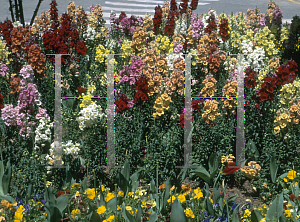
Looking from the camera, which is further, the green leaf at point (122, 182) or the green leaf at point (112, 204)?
the green leaf at point (122, 182)

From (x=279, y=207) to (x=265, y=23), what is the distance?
6253mm

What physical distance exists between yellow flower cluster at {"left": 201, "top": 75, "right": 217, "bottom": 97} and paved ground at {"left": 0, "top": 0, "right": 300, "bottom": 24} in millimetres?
8873

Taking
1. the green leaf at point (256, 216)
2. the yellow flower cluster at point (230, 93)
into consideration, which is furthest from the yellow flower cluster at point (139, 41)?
the green leaf at point (256, 216)

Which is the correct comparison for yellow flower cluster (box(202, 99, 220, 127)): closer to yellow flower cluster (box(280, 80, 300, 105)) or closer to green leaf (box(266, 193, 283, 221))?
yellow flower cluster (box(280, 80, 300, 105))

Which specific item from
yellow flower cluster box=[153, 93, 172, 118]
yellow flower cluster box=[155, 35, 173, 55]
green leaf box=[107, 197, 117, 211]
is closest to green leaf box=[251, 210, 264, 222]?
green leaf box=[107, 197, 117, 211]

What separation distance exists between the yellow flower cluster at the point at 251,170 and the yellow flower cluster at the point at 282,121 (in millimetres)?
531

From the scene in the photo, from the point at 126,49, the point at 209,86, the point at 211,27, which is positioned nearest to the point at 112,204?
the point at 209,86

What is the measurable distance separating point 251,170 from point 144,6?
12.1m

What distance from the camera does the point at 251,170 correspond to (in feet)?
13.2

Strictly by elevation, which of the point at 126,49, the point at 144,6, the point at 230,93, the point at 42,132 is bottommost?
the point at 42,132

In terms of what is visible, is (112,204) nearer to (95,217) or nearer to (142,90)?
(95,217)

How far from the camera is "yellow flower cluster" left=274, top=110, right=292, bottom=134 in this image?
421 cm

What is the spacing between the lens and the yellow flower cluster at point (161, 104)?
4531 millimetres

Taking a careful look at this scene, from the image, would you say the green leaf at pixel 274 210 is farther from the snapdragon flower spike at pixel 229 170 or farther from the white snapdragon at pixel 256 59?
the white snapdragon at pixel 256 59
